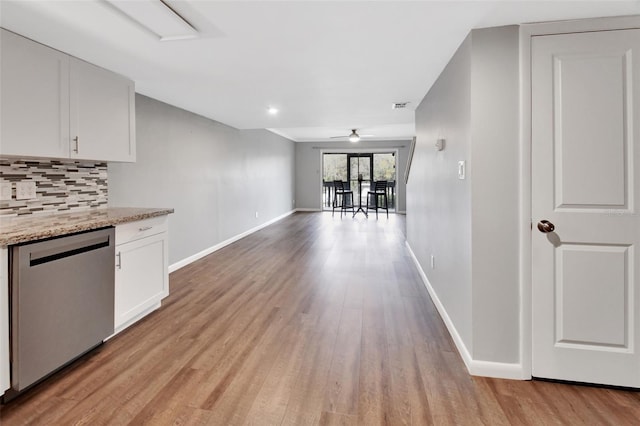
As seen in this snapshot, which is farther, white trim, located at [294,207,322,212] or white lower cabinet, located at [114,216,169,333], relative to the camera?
white trim, located at [294,207,322,212]

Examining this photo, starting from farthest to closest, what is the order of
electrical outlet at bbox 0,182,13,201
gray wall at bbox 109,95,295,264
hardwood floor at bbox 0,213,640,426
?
gray wall at bbox 109,95,295,264
electrical outlet at bbox 0,182,13,201
hardwood floor at bbox 0,213,640,426

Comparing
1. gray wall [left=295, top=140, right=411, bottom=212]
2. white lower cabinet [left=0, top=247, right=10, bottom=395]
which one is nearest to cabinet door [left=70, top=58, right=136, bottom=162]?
white lower cabinet [left=0, top=247, right=10, bottom=395]

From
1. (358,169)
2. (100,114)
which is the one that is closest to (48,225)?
(100,114)

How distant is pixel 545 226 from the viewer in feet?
5.96

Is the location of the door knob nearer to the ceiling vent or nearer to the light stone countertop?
the ceiling vent

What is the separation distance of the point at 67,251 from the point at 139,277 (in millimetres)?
685

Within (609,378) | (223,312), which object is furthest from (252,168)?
(609,378)

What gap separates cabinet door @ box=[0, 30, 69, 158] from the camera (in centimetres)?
192

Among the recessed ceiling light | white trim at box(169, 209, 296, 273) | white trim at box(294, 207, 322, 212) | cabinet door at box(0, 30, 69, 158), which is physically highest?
the recessed ceiling light

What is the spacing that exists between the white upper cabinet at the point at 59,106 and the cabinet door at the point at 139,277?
0.77 metres

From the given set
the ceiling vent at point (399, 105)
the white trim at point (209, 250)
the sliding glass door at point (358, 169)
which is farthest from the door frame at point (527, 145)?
the sliding glass door at point (358, 169)

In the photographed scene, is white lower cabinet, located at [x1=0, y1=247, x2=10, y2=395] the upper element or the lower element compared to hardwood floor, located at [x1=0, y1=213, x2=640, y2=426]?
upper

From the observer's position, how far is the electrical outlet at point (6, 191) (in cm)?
216

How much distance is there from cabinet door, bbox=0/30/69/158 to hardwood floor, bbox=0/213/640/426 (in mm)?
1415
